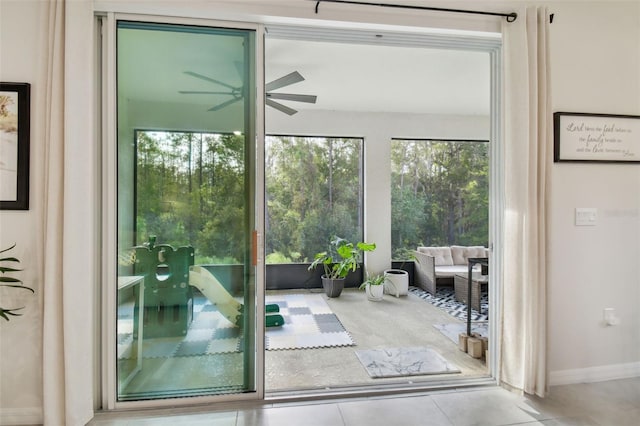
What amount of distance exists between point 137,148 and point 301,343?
2188 mm

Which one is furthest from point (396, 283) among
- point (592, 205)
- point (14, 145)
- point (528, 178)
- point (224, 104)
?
point (14, 145)

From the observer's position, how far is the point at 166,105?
2.11 meters

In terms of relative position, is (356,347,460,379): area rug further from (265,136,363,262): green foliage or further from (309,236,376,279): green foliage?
(265,136,363,262): green foliage

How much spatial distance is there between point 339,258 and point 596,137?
384 centimetres

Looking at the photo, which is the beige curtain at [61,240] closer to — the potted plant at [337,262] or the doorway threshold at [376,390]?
the doorway threshold at [376,390]

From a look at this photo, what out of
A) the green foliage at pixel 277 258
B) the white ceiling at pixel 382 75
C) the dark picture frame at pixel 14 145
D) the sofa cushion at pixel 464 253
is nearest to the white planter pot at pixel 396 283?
the sofa cushion at pixel 464 253

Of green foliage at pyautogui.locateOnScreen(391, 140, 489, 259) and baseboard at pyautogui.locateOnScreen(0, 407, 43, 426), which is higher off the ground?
green foliage at pyautogui.locateOnScreen(391, 140, 489, 259)

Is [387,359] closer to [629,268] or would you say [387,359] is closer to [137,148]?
[629,268]

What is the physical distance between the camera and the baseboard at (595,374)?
7.91ft

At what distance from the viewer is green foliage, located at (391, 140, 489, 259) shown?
5.96 meters

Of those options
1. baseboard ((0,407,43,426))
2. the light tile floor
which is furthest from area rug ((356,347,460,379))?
baseboard ((0,407,43,426))

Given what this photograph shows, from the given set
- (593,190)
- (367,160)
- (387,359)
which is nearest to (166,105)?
(387,359)

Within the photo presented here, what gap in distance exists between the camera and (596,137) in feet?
7.91

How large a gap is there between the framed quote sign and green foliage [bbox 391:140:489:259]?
356cm
